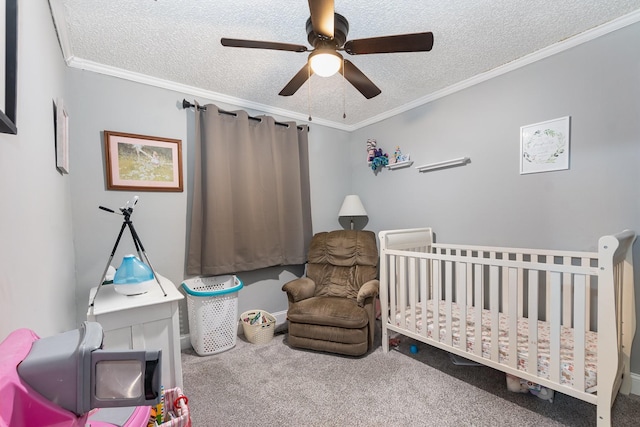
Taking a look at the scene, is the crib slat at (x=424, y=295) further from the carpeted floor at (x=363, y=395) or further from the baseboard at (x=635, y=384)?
the baseboard at (x=635, y=384)

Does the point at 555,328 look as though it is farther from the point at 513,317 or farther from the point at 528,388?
the point at 528,388

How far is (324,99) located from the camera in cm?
277

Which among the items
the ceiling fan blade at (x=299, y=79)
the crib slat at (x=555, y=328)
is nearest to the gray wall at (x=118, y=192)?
the ceiling fan blade at (x=299, y=79)

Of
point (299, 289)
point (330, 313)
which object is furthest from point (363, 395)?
point (299, 289)

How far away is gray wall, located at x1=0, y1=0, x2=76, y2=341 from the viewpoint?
78 centimetres

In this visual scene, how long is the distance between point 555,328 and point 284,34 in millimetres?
2295

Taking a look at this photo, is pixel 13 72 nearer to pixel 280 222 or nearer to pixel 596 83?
pixel 280 222

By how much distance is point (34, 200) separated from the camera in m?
1.06

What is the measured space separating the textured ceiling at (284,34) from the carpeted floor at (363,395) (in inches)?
89.6

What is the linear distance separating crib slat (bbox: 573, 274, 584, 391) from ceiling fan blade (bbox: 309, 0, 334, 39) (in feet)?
5.66

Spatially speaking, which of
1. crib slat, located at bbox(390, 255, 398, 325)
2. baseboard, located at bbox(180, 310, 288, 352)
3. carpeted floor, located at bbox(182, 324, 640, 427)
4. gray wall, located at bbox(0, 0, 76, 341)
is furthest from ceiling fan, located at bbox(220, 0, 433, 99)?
baseboard, located at bbox(180, 310, 288, 352)

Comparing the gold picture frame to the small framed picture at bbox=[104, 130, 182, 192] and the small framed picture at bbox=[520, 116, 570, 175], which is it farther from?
the small framed picture at bbox=[520, 116, 570, 175]

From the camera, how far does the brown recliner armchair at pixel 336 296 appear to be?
2.24m

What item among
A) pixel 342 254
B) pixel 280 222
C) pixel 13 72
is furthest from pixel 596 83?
pixel 13 72
